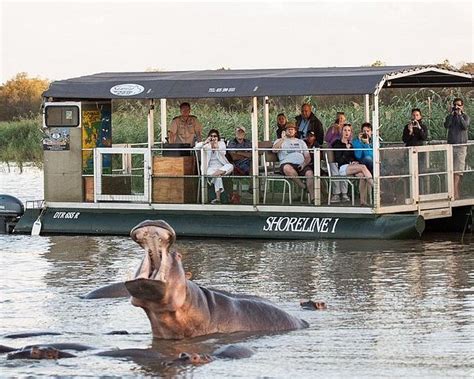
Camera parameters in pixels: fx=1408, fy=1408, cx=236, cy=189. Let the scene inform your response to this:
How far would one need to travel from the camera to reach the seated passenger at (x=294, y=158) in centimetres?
2077

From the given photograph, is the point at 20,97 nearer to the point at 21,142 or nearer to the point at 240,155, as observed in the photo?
the point at 21,142

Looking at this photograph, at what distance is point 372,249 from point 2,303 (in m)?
6.18

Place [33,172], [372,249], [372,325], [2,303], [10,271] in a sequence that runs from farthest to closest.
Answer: [33,172], [372,249], [10,271], [2,303], [372,325]

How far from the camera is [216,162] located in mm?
21531

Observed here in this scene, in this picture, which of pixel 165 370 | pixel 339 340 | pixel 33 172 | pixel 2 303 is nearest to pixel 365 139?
pixel 2 303

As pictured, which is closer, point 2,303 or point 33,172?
point 2,303

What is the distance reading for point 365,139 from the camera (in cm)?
2052

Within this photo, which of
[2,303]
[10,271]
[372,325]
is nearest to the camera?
[372,325]

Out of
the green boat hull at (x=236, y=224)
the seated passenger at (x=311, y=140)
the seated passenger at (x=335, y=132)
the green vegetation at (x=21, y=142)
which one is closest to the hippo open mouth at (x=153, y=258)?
the green boat hull at (x=236, y=224)

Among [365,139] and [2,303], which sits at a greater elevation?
[365,139]

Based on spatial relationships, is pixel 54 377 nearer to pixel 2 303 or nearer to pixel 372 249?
pixel 2 303

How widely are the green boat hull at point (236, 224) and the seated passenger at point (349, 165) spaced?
0.42m

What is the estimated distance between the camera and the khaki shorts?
21609 mm

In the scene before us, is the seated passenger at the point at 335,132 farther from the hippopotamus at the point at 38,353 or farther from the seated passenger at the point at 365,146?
the hippopotamus at the point at 38,353
